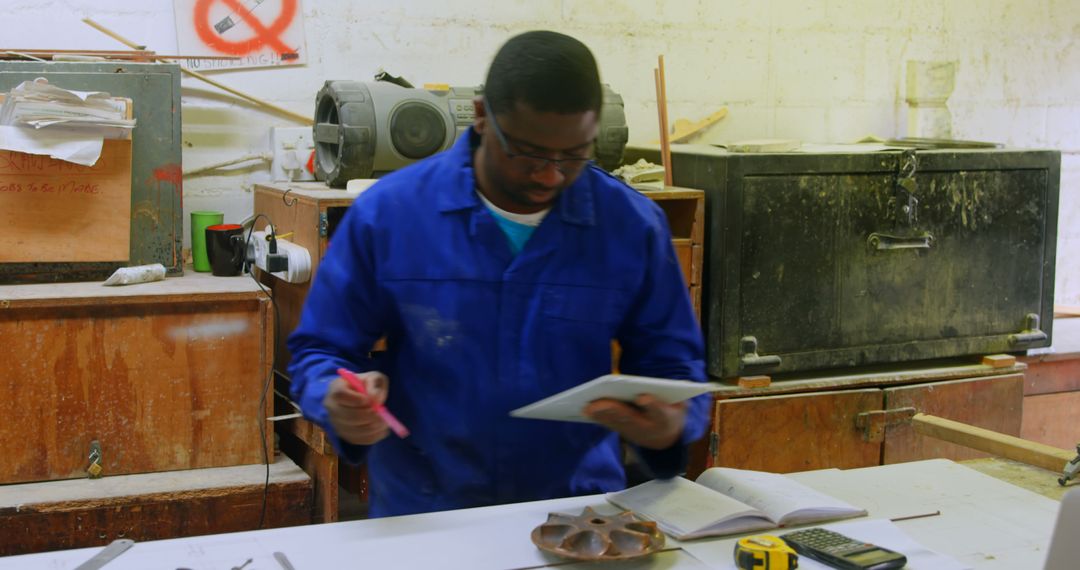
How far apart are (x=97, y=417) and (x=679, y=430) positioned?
143cm

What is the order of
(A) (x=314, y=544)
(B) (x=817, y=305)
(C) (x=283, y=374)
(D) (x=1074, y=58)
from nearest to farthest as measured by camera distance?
(A) (x=314, y=544), (C) (x=283, y=374), (B) (x=817, y=305), (D) (x=1074, y=58)

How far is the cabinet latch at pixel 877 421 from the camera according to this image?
3.01 meters

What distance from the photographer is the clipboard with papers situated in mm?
1372

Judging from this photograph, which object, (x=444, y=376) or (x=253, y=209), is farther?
(x=253, y=209)

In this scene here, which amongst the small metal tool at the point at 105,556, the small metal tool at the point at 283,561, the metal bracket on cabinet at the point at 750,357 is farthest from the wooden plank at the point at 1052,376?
the small metal tool at the point at 105,556

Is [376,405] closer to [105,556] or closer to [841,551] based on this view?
[105,556]

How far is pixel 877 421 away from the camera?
3.02m

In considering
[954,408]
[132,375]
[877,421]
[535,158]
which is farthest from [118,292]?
[954,408]

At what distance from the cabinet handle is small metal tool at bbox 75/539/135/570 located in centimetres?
209

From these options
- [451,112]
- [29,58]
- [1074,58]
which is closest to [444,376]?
[451,112]

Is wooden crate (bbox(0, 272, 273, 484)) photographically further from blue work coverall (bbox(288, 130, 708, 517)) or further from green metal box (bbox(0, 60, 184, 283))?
blue work coverall (bbox(288, 130, 708, 517))

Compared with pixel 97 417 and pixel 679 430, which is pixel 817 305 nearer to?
pixel 679 430

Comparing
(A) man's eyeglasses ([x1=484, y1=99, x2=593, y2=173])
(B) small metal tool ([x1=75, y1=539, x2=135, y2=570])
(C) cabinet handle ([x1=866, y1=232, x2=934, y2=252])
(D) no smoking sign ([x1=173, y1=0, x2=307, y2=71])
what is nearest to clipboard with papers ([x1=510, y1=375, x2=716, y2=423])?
(A) man's eyeglasses ([x1=484, y1=99, x2=593, y2=173])

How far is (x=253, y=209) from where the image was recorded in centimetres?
305
